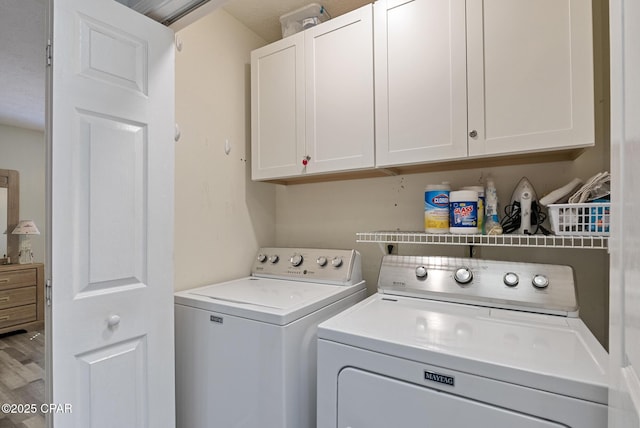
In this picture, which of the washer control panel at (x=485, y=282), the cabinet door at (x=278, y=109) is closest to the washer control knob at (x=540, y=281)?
the washer control panel at (x=485, y=282)

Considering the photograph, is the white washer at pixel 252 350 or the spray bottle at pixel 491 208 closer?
the white washer at pixel 252 350

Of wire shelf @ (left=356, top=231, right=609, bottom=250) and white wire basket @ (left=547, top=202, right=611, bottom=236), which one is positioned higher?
white wire basket @ (left=547, top=202, right=611, bottom=236)

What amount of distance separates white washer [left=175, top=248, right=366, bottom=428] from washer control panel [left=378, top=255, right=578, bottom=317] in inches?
11.9

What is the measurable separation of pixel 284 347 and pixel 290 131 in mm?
1202

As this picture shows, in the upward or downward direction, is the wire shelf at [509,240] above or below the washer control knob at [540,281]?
above

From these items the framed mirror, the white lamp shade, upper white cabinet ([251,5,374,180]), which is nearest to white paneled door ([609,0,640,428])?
upper white cabinet ([251,5,374,180])

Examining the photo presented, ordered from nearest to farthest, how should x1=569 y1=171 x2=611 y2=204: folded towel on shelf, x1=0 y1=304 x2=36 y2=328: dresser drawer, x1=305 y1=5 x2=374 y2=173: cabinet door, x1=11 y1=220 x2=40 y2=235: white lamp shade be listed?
x1=569 y1=171 x2=611 y2=204: folded towel on shelf → x1=305 y1=5 x2=374 y2=173: cabinet door → x1=0 y1=304 x2=36 y2=328: dresser drawer → x1=11 y1=220 x2=40 y2=235: white lamp shade

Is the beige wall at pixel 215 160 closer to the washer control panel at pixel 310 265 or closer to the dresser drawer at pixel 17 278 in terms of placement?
the washer control panel at pixel 310 265

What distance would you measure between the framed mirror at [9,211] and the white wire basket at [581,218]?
18.8 ft

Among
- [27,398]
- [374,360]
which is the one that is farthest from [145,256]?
[27,398]

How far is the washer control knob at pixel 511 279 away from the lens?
133 cm

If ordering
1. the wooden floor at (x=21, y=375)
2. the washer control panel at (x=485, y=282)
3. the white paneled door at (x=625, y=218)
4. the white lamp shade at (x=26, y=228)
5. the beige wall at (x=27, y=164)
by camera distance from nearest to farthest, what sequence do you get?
the white paneled door at (x=625, y=218) < the washer control panel at (x=485, y=282) < the wooden floor at (x=21, y=375) < the white lamp shade at (x=26, y=228) < the beige wall at (x=27, y=164)

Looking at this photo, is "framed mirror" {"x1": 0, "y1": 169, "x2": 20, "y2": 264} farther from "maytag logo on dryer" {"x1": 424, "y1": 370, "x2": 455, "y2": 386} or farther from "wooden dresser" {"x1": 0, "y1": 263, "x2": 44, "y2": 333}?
"maytag logo on dryer" {"x1": 424, "y1": 370, "x2": 455, "y2": 386}

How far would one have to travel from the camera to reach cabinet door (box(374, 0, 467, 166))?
1.40 meters
